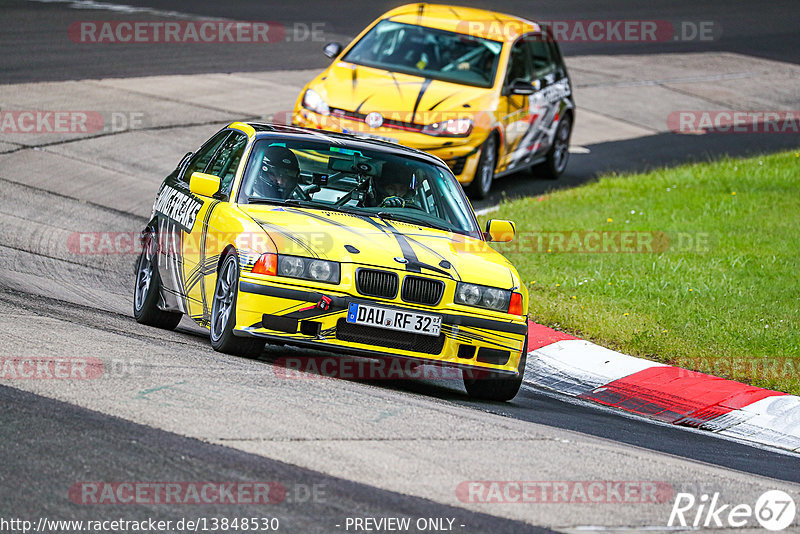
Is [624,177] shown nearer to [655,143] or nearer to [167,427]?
[655,143]

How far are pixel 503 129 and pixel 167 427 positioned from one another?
33.5ft

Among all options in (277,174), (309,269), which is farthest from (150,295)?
(309,269)

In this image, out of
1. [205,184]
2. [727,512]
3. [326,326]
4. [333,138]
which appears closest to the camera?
[727,512]

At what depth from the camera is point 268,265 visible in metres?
7.58

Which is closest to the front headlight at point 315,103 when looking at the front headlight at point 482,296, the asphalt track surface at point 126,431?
the asphalt track surface at point 126,431

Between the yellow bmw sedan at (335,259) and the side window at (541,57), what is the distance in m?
7.82

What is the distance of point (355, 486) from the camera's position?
546cm

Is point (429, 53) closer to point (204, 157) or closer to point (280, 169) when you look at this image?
point (204, 157)

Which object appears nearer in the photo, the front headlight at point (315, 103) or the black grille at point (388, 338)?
the black grille at point (388, 338)

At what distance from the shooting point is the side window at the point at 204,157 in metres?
9.47

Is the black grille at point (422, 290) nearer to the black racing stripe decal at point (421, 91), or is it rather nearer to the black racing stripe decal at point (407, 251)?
the black racing stripe decal at point (407, 251)

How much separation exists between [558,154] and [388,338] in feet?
35.4

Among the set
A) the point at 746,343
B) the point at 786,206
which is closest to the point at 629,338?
the point at 746,343

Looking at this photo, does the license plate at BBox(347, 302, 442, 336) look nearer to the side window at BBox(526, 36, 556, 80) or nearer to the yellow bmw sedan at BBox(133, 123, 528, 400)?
the yellow bmw sedan at BBox(133, 123, 528, 400)
